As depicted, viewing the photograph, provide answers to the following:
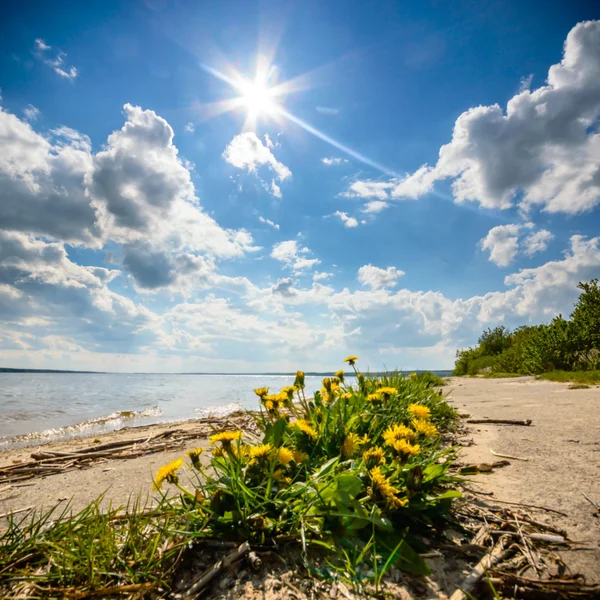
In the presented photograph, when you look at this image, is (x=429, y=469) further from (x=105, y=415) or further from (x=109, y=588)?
(x=105, y=415)

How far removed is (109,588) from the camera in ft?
3.74

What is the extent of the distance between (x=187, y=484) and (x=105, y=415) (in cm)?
1009

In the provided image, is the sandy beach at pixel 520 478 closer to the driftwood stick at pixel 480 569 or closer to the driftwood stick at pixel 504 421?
the driftwood stick at pixel 504 421

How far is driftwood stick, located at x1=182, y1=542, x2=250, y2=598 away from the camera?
1.18 meters

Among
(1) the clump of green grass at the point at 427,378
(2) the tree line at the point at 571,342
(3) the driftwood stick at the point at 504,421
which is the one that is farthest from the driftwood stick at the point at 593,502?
(2) the tree line at the point at 571,342

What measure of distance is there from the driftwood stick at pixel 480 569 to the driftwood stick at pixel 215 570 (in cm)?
74

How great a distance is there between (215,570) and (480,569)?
3.12 ft

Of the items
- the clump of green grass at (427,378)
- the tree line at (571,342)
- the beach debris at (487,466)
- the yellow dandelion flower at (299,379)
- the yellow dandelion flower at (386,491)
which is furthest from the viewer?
the tree line at (571,342)

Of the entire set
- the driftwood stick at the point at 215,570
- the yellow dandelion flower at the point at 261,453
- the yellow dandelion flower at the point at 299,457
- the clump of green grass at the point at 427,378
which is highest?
the clump of green grass at the point at 427,378

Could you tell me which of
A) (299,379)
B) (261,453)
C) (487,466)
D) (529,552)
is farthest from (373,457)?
(299,379)

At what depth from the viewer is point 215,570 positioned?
1.25 metres

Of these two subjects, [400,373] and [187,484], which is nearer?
[187,484]

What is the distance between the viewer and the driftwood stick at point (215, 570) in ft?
3.88

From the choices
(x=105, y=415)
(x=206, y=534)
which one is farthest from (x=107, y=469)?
(x=105, y=415)
